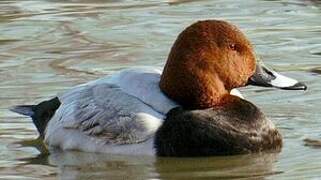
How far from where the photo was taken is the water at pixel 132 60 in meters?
7.53

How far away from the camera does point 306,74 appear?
975 centimetres

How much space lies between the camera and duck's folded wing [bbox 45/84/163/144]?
7766 mm

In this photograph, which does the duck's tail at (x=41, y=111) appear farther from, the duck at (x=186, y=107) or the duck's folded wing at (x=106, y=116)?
the duck at (x=186, y=107)

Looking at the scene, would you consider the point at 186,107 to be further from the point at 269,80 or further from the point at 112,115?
the point at 269,80

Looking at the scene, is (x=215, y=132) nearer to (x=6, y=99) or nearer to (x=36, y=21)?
(x=6, y=99)

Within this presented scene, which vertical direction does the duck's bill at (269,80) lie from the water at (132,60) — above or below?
above

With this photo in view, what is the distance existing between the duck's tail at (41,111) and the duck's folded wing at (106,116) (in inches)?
3.8

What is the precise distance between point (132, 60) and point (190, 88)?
2.67 meters

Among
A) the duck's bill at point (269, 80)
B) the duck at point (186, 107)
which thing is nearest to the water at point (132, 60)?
the duck at point (186, 107)

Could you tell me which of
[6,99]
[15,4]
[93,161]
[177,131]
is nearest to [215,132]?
[177,131]

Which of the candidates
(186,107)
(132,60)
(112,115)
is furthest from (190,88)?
(132,60)

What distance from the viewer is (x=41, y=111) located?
8.52 meters

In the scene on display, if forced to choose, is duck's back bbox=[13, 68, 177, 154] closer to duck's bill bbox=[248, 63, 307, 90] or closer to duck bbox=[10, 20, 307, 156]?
duck bbox=[10, 20, 307, 156]

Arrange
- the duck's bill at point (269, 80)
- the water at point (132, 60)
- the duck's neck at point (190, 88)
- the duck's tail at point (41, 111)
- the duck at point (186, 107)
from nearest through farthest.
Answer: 1. the water at point (132, 60)
2. the duck at point (186, 107)
3. the duck's neck at point (190, 88)
4. the duck's bill at point (269, 80)
5. the duck's tail at point (41, 111)
